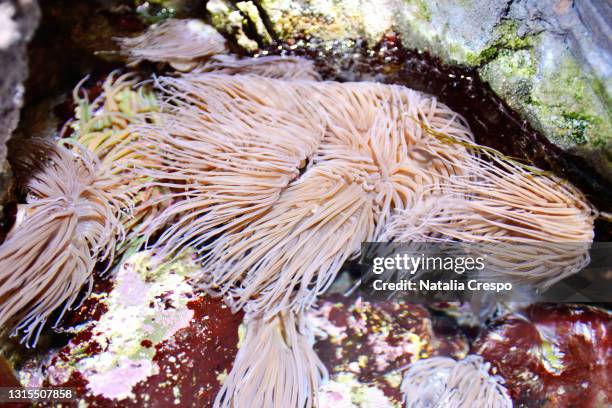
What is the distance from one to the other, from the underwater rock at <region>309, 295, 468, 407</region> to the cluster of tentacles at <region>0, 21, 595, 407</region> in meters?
0.10

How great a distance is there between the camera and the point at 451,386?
6.55 feet

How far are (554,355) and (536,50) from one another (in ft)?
4.09

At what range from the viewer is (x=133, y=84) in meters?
2.26

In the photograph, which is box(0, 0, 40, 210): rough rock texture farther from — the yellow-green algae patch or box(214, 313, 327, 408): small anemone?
box(214, 313, 327, 408): small anemone

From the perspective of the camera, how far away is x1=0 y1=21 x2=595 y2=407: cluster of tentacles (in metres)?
1.87

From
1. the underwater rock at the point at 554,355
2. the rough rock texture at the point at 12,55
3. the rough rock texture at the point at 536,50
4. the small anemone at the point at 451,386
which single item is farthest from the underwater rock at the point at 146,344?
the rough rock texture at the point at 536,50

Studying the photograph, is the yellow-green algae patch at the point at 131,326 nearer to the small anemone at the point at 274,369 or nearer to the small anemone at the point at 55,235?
the small anemone at the point at 55,235

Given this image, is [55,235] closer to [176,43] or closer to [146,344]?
[146,344]

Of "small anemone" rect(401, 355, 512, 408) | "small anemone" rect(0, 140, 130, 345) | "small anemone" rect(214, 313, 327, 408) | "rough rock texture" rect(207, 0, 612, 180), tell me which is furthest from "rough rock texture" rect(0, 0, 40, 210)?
"small anemone" rect(401, 355, 512, 408)

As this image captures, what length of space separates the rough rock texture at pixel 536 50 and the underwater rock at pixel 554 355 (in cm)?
69

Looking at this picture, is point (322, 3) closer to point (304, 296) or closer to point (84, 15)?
point (84, 15)

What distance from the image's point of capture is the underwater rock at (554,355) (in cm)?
197

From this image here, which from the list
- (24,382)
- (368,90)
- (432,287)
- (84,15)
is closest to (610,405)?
(432,287)

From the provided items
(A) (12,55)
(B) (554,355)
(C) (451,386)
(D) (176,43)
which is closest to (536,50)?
(B) (554,355)
